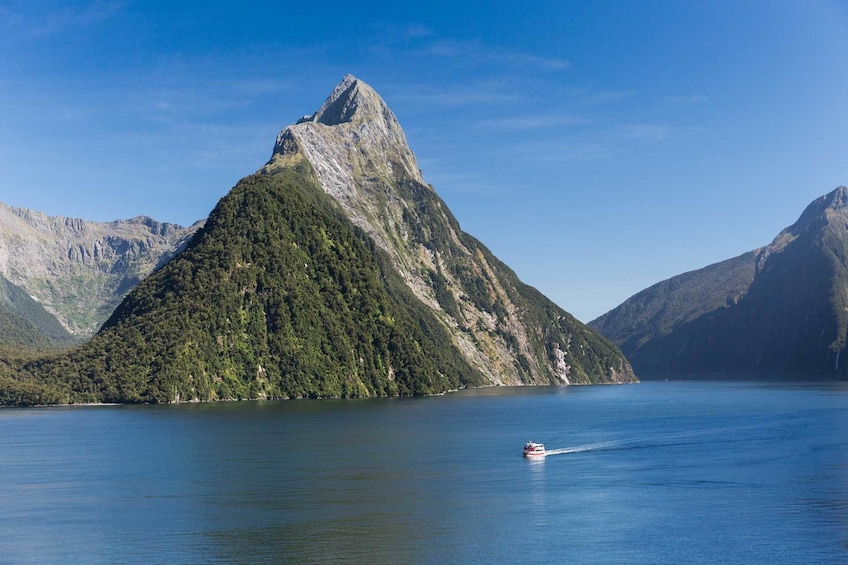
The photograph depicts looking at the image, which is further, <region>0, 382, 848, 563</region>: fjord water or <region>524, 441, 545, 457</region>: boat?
<region>524, 441, 545, 457</region>: boat

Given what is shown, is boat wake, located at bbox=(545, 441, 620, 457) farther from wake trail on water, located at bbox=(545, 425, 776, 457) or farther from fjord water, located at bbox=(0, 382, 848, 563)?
fjord water, located at bbox=(0, 382, 848, 563)

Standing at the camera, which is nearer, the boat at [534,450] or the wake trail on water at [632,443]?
the boat at [534,450]

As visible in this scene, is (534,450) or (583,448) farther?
(583,448)

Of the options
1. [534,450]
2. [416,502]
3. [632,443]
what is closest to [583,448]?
[632,443]

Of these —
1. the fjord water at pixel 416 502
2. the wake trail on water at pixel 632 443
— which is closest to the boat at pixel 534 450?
the fjord water at pixel 416 502

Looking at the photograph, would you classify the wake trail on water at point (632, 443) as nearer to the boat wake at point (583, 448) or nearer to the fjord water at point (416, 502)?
the boat wake at point (583, 448)

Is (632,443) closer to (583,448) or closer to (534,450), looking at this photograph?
(583,448)

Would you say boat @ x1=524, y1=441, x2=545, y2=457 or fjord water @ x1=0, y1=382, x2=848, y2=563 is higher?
boat @ x1=524, y1=441, x2=545, y2=457

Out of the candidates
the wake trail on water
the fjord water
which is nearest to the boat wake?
the wake trail on water
